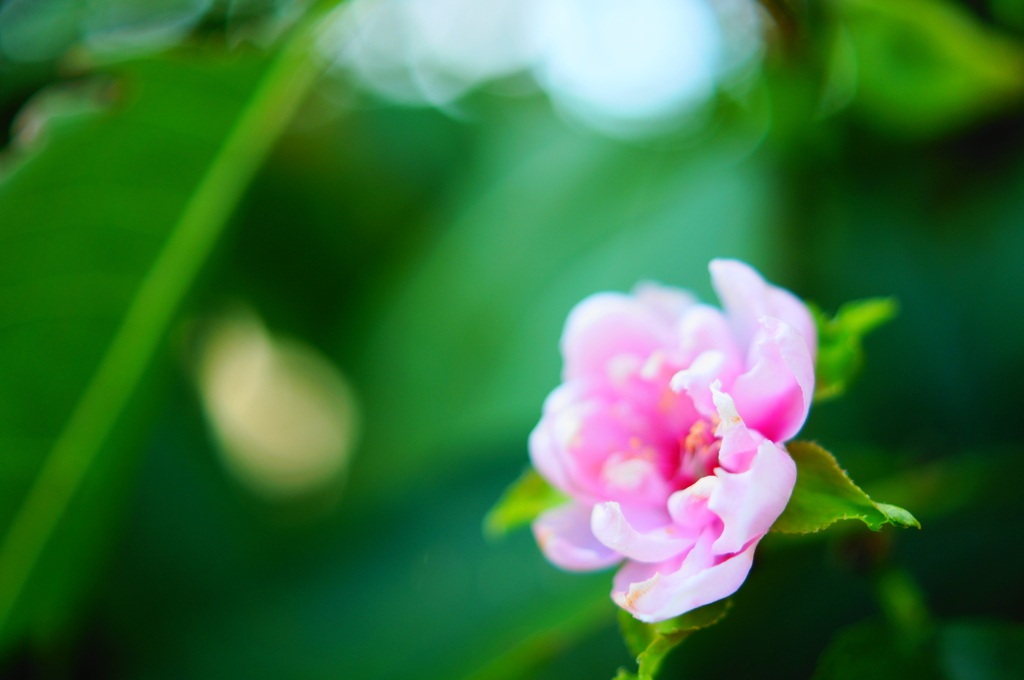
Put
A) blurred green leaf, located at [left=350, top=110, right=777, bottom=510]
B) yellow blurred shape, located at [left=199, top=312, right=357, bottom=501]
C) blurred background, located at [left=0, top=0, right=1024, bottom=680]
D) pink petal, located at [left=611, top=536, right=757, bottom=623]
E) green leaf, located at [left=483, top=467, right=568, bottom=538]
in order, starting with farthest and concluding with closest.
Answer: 1. yellow blurred shape, located at [left=199, top=312, right=357, bottom=501]
2. blurred green leaf, located at [left=350, top=110, right=777, bottom=510]
3. blurred background, located at [left=0, top=0, right=1024, bottom=680]
4. green leaf, located at [left=483, top=467, right=568, bottom=538]
5. pink petal, located at [left=611, top=536, right=757, bottom=623]

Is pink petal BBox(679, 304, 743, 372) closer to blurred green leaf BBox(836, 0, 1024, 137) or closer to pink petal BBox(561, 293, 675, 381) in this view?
pink petal BBox(561, 293, 675, 381)

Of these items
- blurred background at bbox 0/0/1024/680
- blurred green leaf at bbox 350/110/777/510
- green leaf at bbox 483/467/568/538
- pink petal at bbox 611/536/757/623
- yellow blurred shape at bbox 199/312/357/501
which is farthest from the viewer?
yellow blurred shape at bbox 199/312/357/501

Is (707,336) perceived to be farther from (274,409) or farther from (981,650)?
(274,409)

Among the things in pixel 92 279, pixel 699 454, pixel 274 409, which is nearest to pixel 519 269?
pixel 92 279

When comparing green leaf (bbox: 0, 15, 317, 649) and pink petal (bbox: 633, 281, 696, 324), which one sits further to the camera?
green leaf (bbox: 0, 15, 317, 649)

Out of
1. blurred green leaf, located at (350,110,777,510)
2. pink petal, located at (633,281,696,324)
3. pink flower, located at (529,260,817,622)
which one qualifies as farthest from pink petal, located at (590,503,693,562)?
blurred green leaf, located at (350,110,777,510)

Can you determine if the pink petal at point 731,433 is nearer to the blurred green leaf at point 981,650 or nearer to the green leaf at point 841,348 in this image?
the green leaf at point 841,348

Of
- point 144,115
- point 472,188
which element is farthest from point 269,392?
point 144,115
